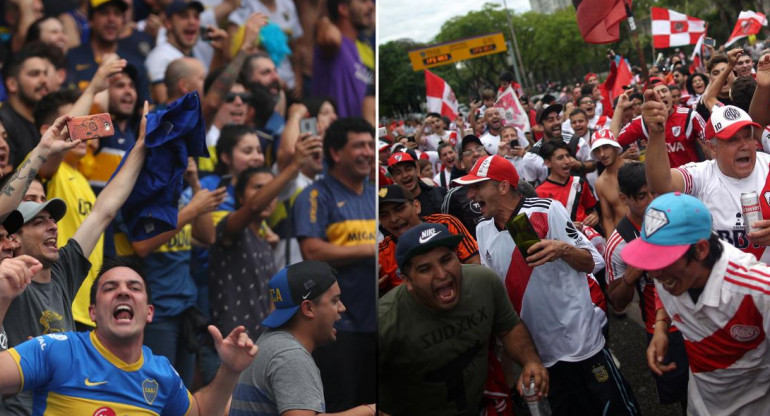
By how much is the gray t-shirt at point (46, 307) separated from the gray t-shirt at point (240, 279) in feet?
3.45

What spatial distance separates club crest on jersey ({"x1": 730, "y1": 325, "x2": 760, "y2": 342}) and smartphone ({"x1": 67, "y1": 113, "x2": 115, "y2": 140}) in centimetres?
248

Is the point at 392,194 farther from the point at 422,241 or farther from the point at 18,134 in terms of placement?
the point at 18,134

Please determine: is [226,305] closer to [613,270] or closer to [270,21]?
[270,21]

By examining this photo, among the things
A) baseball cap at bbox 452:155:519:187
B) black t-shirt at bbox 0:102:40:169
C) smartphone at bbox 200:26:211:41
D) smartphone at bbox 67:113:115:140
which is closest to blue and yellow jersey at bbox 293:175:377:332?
baseball cap at bbox 452:155:519:187

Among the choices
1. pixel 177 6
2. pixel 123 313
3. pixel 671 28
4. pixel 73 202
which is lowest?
pixel 671 28

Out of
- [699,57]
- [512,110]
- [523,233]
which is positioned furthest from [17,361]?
[699,57]

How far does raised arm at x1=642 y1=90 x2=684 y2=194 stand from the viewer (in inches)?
152

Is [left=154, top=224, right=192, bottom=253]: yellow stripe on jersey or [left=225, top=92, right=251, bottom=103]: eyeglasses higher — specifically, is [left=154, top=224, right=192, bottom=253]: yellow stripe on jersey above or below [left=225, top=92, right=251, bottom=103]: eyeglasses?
below

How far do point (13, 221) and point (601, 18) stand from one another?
397cm

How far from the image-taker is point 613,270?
419 cm

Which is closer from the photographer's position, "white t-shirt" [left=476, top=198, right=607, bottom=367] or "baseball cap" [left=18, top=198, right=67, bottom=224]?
"baseball cap" [left=18, top=198, right=67, bottom=224]

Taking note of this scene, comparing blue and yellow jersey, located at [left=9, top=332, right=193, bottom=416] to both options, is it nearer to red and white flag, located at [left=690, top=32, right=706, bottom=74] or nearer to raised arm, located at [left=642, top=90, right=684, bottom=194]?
raised arm, located at [left=642, top=90, right=684, bottom=194]

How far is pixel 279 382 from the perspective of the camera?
9.67 ft

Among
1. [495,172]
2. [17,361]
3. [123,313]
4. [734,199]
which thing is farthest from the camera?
[495,172]
